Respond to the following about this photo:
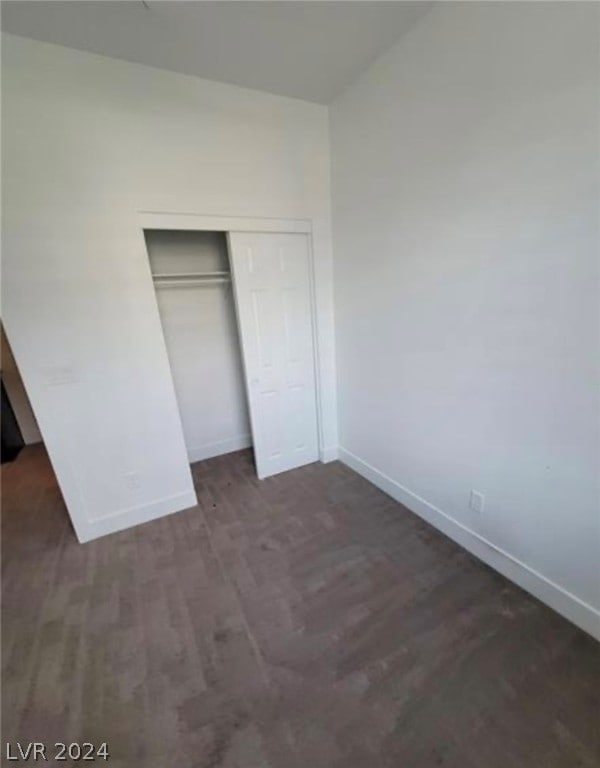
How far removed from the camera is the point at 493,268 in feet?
5.23

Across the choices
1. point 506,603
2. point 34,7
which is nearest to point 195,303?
point 34,7

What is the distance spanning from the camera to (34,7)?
1504 mm

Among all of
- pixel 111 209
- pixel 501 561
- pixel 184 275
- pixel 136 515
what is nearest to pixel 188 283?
pixel 184 275

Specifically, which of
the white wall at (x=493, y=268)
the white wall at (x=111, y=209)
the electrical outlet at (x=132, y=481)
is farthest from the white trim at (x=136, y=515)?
the white wall at (x=493, y=268)

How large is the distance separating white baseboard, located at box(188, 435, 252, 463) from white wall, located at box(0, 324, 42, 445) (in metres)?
2.40

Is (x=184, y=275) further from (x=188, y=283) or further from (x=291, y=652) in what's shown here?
(x=291, y=652)

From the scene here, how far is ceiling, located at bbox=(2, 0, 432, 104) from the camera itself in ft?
5.13

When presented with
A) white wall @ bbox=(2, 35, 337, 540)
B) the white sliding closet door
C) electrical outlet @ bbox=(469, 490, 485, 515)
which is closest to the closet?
the white sliding closet door

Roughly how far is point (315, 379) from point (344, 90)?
215 centimetres

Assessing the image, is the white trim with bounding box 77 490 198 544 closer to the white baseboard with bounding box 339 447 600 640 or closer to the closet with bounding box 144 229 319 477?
the closet with bounding box 144 229 319 477

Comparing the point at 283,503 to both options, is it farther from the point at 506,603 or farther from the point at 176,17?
the point at 176,17

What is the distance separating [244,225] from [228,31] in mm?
972

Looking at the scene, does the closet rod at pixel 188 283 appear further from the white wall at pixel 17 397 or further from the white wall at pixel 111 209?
the white wall at pixel 17 397

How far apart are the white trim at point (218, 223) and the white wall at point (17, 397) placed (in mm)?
3406
